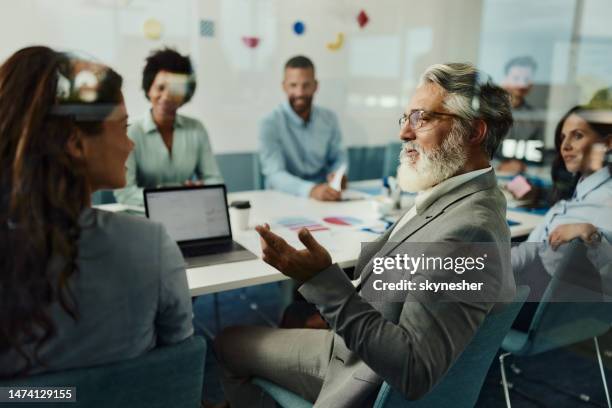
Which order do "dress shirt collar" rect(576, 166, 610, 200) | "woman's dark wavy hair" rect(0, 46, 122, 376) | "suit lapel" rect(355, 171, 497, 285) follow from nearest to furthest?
"woman's dark wavy hair" rect(0, 46, 122, 376) → "suit lapel" rect(355, 171, 497, 285) → "dress shirt collar" rect(576, 166, 610, 200)

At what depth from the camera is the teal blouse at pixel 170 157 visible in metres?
2.55

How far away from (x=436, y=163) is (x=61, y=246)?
0.91 metres

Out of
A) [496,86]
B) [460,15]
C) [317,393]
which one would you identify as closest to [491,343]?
[317,393]

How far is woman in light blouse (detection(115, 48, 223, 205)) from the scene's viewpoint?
8.50 ft

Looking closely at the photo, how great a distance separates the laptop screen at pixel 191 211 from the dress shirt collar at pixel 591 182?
4.46 feet

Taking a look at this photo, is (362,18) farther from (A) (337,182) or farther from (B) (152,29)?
(A) (337,182)

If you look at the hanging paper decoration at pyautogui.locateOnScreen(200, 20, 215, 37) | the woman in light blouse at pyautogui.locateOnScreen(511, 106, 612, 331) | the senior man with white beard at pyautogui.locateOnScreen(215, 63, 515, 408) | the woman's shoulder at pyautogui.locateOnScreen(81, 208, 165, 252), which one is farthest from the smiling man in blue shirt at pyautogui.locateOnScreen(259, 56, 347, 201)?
the woman's shoulder at pyautogui.locateOnScreen(81, 208, 165, 252)

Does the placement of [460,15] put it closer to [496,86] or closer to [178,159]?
[178,159]

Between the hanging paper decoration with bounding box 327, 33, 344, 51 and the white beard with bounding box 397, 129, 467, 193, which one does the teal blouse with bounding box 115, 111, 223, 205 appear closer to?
the white beard with bounding box 397, 129, 467, 193

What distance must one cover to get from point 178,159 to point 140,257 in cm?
193

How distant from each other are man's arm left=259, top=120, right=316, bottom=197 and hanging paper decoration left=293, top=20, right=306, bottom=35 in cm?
114

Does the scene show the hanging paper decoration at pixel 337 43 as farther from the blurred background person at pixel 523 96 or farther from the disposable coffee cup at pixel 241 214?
the disposable coffee cup at pixel 241 214

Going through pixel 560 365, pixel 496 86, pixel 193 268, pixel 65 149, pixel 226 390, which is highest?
pixel 496 86

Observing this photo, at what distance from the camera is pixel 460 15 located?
482 cm
